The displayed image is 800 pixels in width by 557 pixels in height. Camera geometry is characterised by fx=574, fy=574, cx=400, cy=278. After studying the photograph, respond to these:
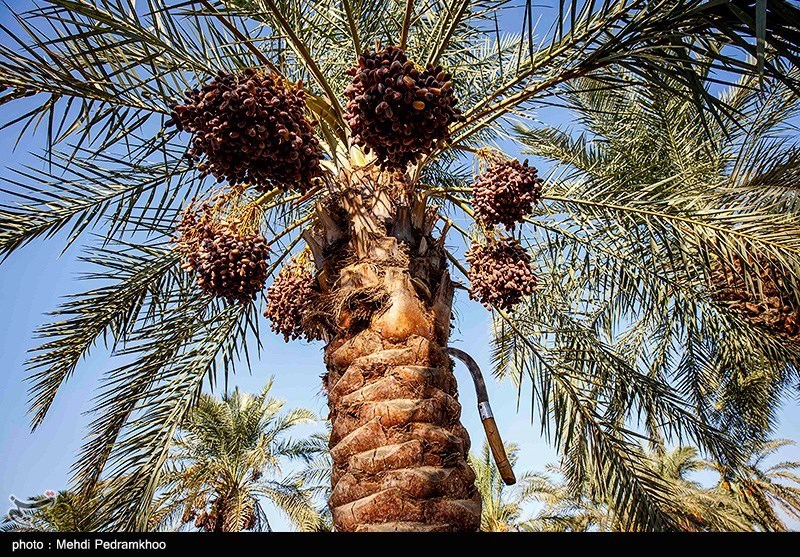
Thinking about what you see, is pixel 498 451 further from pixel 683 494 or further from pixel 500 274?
pixel 683 494

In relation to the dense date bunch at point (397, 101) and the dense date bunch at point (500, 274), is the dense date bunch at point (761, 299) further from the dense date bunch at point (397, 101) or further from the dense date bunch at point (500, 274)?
the dense date bunch at point (397, 101)

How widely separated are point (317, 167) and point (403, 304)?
0.83 meters

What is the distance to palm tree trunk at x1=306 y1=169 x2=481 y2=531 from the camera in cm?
237

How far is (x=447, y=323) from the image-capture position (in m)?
3.19

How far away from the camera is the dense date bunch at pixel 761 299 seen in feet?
11.7

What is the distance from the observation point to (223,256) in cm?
277

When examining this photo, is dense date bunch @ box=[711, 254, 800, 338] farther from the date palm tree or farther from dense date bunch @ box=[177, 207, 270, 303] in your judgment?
dense date bunch @ box=[177, 207, 270, 303]

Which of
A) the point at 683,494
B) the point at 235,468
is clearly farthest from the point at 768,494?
the point at 235,468

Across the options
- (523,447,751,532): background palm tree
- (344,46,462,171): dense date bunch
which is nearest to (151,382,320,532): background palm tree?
(523,447,751,532): background palm tree

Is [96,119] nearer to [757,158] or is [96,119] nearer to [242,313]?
[242,313]

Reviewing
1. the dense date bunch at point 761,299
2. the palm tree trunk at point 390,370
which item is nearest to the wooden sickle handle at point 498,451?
the palm tree trunk at point 390,370

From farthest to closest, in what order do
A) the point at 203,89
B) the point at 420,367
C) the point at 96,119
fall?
the point at 96,119 < the point at 420,367 < the point at 203,89
